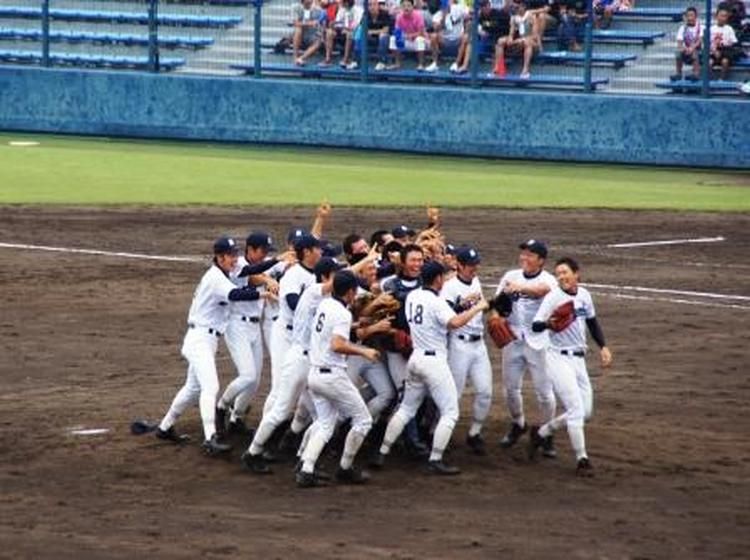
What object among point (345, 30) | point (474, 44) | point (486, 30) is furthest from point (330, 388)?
point (345, 30)

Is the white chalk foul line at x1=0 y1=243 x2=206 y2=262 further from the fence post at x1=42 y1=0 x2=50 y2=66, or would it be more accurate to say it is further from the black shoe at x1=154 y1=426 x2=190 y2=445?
the fence post at x1=42 y1=0 x2=50 y2=66

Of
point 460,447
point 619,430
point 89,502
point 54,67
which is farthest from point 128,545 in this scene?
point 54,67

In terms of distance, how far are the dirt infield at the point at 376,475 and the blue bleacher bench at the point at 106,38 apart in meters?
17.2

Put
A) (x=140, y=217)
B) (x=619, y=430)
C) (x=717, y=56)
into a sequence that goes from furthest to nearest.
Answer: (x=717, y=56)
(x=140, y=217)
(x=619, y=430)

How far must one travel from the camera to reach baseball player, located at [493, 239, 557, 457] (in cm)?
1507

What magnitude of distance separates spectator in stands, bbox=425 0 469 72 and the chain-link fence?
0.06 ft

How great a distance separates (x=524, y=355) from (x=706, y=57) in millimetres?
20719

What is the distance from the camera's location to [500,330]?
1496 centimetres

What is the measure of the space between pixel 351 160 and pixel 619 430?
2129 cm

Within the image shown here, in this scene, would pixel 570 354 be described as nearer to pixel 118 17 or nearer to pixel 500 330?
pixel 500 330

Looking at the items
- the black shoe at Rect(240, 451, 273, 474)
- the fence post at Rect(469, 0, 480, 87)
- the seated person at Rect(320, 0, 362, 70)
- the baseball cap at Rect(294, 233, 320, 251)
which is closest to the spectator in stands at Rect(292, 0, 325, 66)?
the seated person at Rect(320, 0, 362, 70)

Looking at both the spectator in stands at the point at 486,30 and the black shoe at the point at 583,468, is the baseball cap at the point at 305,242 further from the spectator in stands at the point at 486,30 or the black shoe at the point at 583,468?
the spectator in stands at the point at 486,30

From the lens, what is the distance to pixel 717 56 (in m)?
35.2

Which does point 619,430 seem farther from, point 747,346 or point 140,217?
point 140,217
